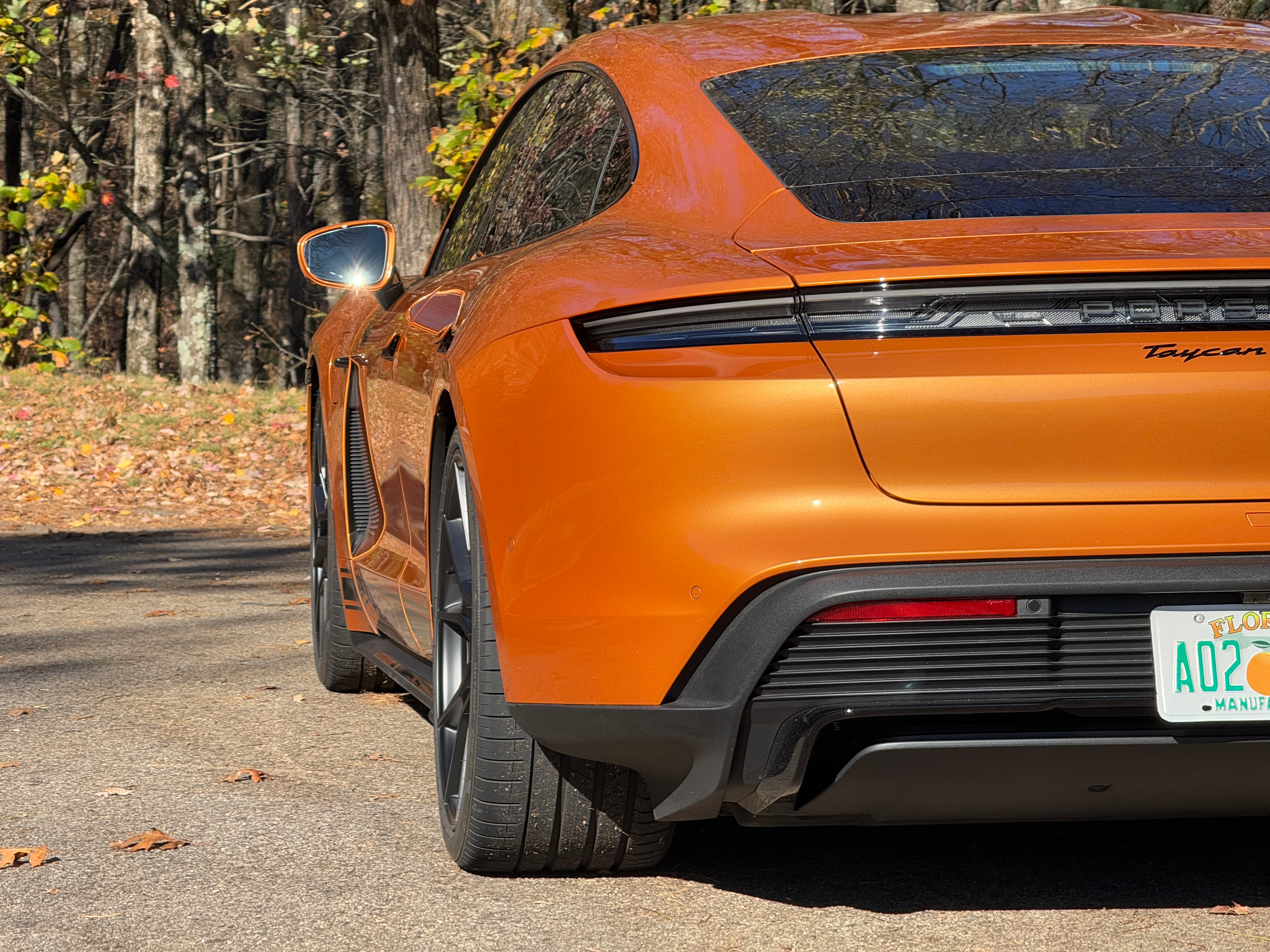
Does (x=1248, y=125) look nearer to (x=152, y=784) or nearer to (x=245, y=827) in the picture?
(x=245, y=827)

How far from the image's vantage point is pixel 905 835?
3.57 meters

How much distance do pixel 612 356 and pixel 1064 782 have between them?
102cm

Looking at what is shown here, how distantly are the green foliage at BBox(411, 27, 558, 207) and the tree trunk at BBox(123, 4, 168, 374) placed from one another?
1109cm

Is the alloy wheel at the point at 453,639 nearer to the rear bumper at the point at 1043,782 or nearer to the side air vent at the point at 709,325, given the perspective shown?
the side air vent at the point at 709,325

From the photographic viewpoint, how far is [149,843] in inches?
137

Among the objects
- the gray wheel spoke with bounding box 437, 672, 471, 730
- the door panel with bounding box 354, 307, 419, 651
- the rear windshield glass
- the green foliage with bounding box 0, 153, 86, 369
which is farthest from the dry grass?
the rear windshield glass

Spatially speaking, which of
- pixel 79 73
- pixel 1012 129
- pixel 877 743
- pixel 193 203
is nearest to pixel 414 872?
pixel 877 743

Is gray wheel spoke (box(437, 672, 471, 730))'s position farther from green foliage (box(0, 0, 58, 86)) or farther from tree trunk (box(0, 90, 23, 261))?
tree trunk (box(0, 90, 23, 261))

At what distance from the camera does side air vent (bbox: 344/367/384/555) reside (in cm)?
451

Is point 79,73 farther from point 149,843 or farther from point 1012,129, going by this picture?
point 1012,129

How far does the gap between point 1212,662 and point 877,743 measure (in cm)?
54

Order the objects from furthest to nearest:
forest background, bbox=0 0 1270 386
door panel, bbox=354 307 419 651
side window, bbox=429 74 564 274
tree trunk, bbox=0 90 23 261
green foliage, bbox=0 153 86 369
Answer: tree trunk, bbox=0 90 23 261, green foliage, bbox=0 153 86 369, forest background, bbox=0 0 1270 386, side window, bbox=429 74 564 274, door panel, bbox=354 307 419 651

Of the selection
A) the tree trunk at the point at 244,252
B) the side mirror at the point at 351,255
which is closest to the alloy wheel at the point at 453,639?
the side mirror at the point at 351,255

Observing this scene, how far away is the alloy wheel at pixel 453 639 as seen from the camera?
10.4 feet
